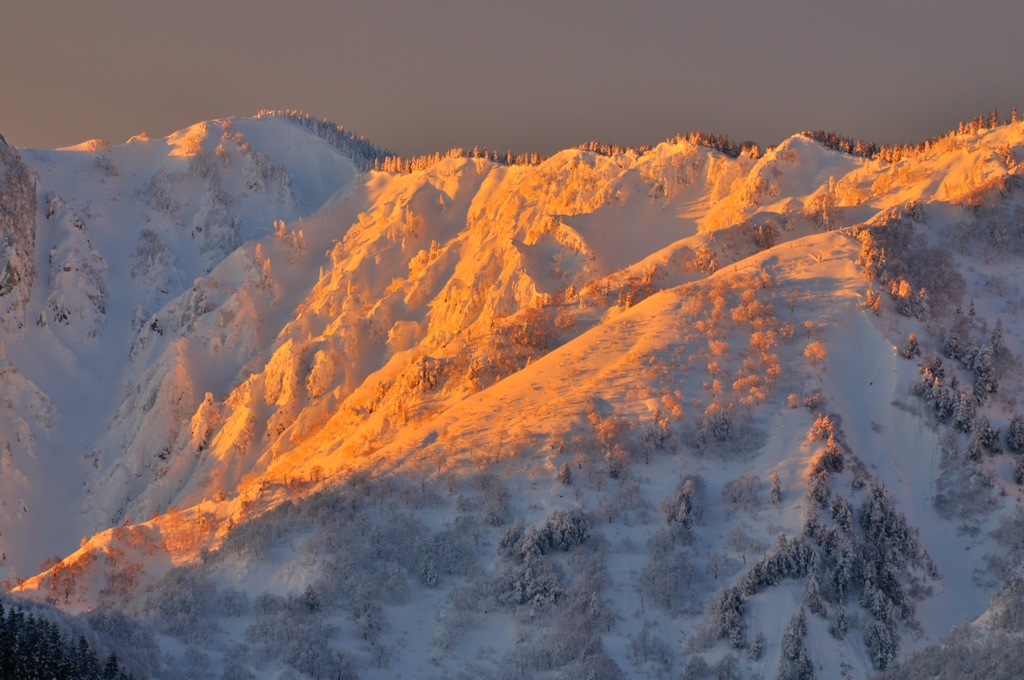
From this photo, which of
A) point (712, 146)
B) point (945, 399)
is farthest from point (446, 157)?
point (945, 399)

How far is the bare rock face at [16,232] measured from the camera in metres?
112

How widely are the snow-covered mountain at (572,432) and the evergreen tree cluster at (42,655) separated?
169 cm

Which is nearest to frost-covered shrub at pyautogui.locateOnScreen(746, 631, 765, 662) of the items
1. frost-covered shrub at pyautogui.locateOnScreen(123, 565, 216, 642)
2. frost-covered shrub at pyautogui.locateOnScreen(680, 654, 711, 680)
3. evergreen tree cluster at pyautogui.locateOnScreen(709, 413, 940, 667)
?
evergreen tree cluster at pyautogui.locateOnScreen(709, 413, 940, 667)

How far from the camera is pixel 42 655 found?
37.2 m

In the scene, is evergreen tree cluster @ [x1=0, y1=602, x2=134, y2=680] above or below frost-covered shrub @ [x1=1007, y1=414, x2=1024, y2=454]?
above

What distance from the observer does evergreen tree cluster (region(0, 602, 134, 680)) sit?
36.7m

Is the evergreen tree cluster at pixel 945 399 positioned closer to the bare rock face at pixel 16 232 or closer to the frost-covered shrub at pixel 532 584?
the frost-covered shrub at pixel 532 584

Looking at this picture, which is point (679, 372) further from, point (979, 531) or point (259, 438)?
point (259, 438)

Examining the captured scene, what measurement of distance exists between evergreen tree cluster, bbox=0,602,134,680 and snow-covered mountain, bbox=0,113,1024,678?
169 cm

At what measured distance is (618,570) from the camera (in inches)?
1876

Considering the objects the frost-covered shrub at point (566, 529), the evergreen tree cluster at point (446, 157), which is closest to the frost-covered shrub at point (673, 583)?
the frost-covered shrub at point (566, 529)

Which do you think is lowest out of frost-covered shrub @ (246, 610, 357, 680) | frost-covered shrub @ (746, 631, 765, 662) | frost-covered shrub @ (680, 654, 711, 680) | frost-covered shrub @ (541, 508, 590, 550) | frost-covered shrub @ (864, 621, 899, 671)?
frost-covered shrub @ (864, 621, 899, 671)

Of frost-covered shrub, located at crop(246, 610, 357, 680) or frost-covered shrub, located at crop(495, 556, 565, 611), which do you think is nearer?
frost-covered shrub, located at crop(246, 610, 357, 680)

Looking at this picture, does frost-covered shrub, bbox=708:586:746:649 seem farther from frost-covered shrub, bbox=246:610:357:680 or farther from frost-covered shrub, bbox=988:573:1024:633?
frost-covered shrub, bbox=246:610:357:680
